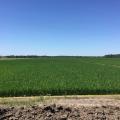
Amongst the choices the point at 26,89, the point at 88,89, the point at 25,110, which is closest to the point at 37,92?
the point at 26,89

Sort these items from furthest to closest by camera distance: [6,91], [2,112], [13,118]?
1. [6,91]
2. [2,112]
3. [13,118]

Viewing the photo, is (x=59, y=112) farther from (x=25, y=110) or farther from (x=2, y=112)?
(x=2, y=112)

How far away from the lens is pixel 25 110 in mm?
10156

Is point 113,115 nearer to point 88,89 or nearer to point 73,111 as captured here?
point 73,111

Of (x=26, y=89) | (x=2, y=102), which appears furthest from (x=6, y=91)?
(x=2, y=102)

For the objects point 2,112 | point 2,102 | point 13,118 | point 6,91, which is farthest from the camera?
point 6,91

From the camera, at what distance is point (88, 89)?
17.9 m

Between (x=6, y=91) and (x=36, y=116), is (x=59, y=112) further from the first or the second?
(x=6, y=91)

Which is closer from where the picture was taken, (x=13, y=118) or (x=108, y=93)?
(x=13, y=118)

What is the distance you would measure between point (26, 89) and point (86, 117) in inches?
337

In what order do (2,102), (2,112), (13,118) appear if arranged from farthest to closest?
(2,102) < (2,112) < (13,118)

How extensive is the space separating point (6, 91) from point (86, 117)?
8.52 meters

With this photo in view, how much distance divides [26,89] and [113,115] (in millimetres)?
8527

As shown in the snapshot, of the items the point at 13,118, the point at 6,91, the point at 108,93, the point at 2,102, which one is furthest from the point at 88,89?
the point at 13,118
